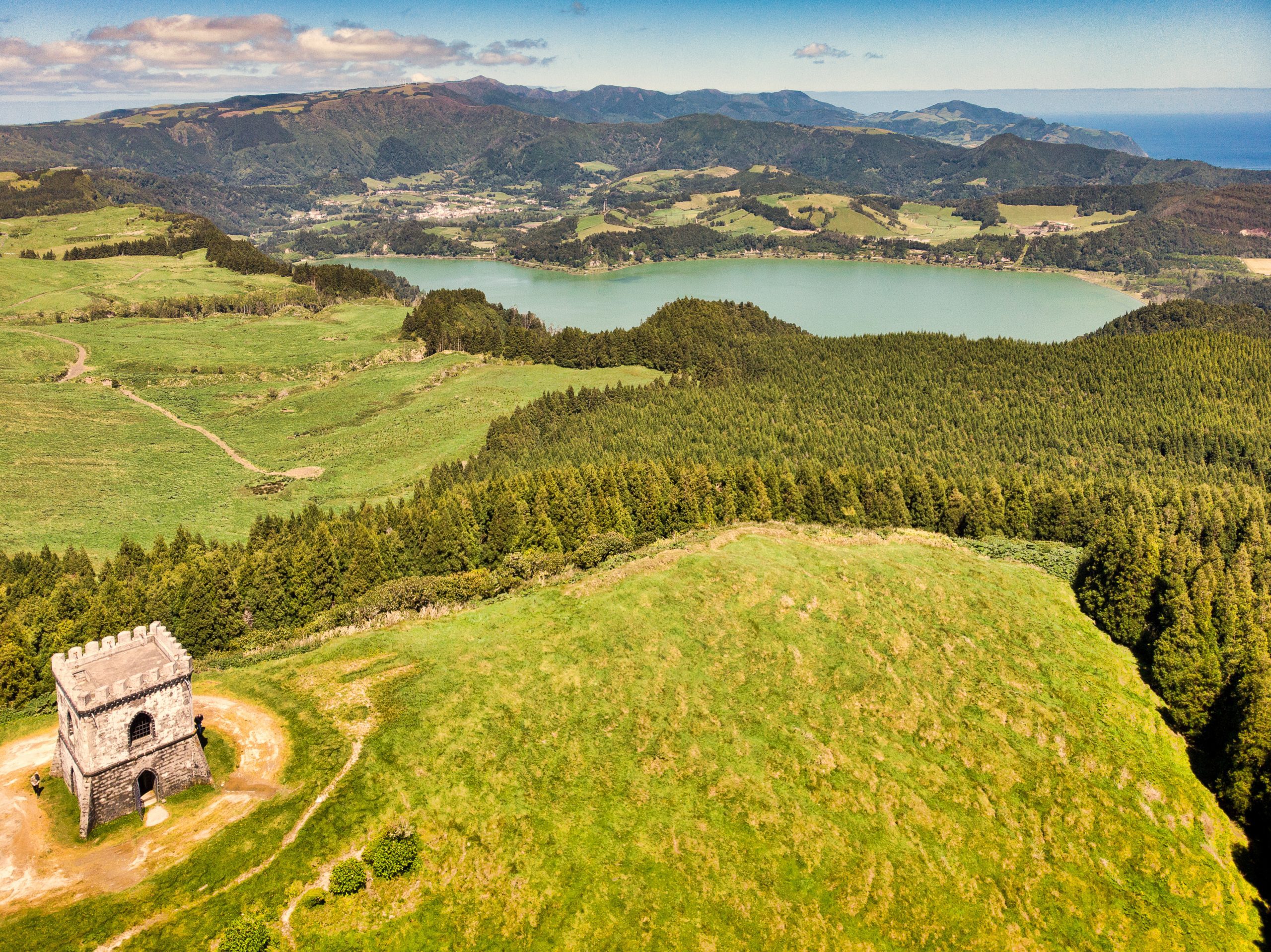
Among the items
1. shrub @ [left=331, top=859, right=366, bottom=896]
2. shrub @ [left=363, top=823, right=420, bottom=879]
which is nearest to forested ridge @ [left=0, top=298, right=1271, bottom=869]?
shrub @ [left=363, top=823, right=420, bottom=879]

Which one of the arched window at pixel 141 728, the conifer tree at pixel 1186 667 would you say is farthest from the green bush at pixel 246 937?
the conifer tree at pixel 1186 667

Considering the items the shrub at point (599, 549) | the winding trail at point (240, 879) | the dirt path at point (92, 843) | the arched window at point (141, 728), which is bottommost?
the shrub at point (599, 549)

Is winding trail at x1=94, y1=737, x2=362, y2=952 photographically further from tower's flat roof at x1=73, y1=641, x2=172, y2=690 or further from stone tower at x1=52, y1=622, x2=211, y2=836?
tower's flat roof at x1=73, y1=641, x2=172, y2=690

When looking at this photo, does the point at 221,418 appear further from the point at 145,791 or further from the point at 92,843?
the point at 92,843

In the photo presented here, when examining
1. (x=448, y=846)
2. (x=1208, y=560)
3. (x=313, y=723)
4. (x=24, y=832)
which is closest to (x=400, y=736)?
(x=313, y=723)

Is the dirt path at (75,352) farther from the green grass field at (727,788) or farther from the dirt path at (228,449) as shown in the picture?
the green grass field at (727,788)

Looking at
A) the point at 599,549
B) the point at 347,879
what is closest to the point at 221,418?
the point at 599,549

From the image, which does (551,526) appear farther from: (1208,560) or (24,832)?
(1208,560)
